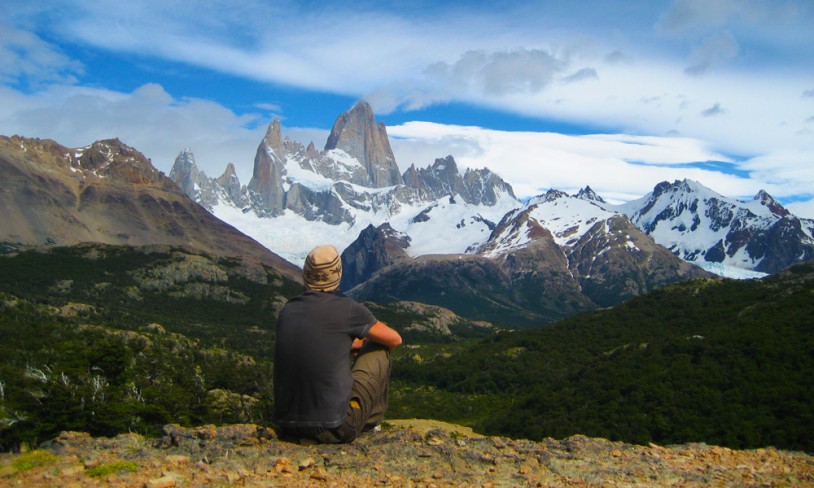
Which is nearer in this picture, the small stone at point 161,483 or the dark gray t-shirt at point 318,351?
the small stone at point 161,483

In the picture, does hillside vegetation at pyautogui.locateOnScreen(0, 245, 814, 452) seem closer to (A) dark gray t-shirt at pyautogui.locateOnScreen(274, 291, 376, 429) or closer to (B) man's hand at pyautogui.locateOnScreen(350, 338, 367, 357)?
(A) dark gray t-shirt at pyautogui.locateOnScreen(274, 291, 376, 429)

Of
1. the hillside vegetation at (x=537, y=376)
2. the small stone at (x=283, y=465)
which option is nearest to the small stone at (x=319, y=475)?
the small stone at (x=283, y=465)

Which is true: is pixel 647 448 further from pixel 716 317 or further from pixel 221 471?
pixel 716 317

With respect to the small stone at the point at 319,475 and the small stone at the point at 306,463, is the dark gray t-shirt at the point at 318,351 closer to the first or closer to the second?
the small stone at the point at 306,463

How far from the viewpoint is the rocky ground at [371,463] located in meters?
16.0

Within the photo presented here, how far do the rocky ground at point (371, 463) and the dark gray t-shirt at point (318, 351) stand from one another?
1327 mm

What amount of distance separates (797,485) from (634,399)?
64.7 meters

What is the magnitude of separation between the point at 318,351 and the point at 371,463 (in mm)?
3070

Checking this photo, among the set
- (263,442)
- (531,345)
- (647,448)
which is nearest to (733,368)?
(647,448)

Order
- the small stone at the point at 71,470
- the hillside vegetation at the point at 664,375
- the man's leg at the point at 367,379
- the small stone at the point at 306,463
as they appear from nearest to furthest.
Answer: the small stone at the point at 71,470
the small stone at the point at 306,463
the man's leg at the point at 367,379
the hillside vegetation at the point at 664,375

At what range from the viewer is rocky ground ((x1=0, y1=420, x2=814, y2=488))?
16.0 metres

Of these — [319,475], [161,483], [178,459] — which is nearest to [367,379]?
[319,475]

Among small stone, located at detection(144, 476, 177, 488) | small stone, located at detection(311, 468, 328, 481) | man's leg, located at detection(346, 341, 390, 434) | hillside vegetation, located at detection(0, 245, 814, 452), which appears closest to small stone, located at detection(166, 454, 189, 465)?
small stone, located at detection(144, 476, 177, 488)

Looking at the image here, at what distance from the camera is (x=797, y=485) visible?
1697 centimetres
